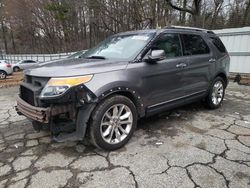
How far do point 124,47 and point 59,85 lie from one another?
58.8 inches

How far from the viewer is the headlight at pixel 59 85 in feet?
9.59

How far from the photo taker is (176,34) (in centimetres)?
429

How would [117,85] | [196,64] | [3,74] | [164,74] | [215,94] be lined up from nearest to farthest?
1. [117,85]
2. [164,74]
3. [196,64]
4. [215,94]
5. [3,74]

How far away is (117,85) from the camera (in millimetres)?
3266

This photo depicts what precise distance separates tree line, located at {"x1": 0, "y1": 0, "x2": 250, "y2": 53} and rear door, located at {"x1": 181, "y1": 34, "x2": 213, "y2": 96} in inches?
206

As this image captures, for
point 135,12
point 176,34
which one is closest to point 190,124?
point 176,34

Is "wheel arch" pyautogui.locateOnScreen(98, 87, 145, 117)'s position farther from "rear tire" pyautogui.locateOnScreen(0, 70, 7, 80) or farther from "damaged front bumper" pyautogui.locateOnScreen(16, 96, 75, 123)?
"rear tire" pyautogui.locateOnScreen(0, 70, 7, 80)

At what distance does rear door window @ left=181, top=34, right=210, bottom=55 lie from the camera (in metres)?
4.45

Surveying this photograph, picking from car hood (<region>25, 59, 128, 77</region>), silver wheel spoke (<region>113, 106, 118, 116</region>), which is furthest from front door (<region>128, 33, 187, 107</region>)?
silver wheel spoke (<region>113, 106, 118, 116</region>)

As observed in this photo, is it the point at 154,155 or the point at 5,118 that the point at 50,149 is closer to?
the point at 154,155

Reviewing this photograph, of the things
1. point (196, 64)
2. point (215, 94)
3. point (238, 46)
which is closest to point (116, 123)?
point (196, 64)

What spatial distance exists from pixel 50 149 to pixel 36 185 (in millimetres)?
885

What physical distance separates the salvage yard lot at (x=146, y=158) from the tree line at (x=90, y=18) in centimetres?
665

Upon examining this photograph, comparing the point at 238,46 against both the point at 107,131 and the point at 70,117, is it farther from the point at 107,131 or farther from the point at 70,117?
the point at 70,117
